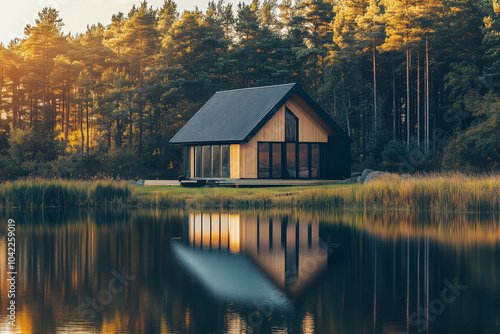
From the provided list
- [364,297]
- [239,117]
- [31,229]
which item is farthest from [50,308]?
[239,117]

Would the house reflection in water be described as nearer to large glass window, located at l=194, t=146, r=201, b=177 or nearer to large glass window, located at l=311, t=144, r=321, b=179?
large glass window, located at l=311, t=144, r=321, b=179

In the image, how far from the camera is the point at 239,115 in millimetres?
39156

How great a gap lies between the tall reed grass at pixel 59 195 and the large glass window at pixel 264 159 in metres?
11.3

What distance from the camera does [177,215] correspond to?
24.6m

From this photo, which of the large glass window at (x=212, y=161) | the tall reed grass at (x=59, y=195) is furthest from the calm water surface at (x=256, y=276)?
the large glass window at (x=212, y=161)

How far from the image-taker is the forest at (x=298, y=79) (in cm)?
4275

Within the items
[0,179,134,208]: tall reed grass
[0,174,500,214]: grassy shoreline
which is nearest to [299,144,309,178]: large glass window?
[0,174,500,214]: grassy shoreline

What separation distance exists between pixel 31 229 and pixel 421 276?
Answer: 12334 mm

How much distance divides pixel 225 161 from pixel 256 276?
25.6 metres

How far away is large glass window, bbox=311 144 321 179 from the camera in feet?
129

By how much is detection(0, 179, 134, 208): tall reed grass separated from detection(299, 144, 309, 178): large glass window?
13545 millimetres

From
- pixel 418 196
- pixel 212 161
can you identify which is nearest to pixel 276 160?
pixel 212 161

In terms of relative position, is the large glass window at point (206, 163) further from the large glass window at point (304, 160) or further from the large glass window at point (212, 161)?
the large glass window at point (304, 160)

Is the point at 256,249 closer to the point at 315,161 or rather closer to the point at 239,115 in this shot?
the point at 239,115
